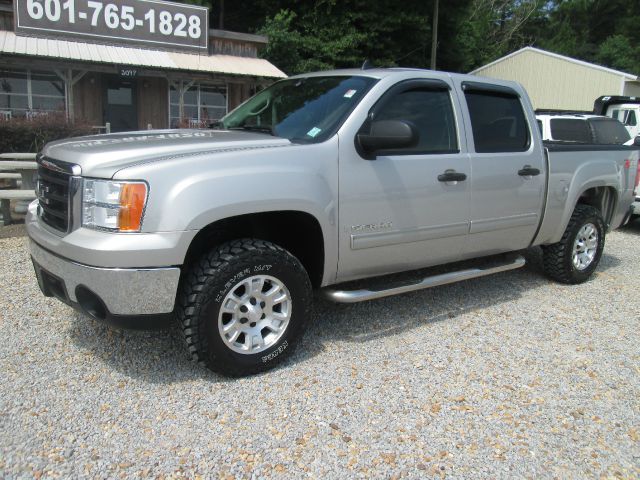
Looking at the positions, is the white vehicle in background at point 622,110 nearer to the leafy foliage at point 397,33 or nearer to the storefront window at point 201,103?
the storefront window at point 201,103

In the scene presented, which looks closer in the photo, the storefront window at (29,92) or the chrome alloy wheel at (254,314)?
the chrome alloy wheel at (254,314)

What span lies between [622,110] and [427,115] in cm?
1073

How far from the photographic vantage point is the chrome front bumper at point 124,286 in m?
2.85

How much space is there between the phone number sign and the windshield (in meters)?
12.2

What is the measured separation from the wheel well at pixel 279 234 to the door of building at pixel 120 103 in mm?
14353

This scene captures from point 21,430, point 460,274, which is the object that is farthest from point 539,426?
point 21,430

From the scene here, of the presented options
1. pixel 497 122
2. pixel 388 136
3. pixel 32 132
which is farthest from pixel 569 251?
pixel 32 132

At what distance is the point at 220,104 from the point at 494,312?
1580 cm

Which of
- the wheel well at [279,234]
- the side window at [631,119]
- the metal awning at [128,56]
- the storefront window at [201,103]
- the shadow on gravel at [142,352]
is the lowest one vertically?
the shadow on gravel at [142,352]

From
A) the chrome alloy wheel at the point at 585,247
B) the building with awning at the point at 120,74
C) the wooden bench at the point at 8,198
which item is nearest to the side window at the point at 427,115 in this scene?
the chrome alloy wheel at the point at 585,247

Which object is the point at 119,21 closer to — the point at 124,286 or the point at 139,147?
the point at 139,147

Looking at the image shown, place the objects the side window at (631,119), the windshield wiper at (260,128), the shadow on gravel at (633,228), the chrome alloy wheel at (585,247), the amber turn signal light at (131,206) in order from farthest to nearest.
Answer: the side window at (631,119)
the shadow on gravel at (633,228)
the chrome alloy wheel at (585,247)
the windshield wiper at (260,128)
the amber turn signal light at (131,206)

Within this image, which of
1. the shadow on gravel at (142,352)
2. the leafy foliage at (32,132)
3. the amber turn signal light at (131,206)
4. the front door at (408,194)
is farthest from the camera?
the leafy foliage at (32,132)

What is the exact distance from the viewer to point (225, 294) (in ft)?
10.3
